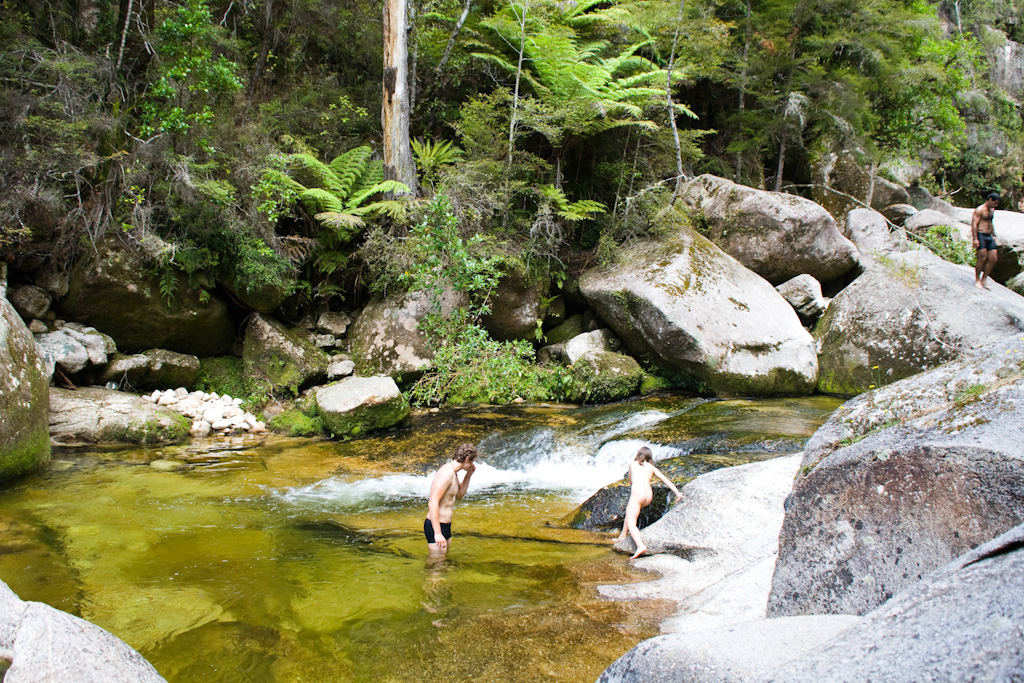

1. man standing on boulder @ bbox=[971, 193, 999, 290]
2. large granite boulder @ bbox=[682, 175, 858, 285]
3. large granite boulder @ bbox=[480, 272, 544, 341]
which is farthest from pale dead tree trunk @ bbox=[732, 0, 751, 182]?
large granite boulder @ bbox=[480, 272, 544, 341]

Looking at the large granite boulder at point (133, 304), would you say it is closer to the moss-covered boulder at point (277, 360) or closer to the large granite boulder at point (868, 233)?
the moss-covered boulder at point (277, 360)

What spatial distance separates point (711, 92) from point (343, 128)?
10144 millimetres

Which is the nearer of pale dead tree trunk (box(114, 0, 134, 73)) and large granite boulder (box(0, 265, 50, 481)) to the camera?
large granite boulder (box(0, 265, 50, 481))

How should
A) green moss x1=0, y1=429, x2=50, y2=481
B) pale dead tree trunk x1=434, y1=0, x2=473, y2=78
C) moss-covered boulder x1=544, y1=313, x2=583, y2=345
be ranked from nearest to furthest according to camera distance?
green moss x1=0, y1=429, x2=50, y2=481
moss-covered boulder x1=544, y1=313, x2=583, y2=345
pale dead tree trunk x1=434, y1=0, x2=473, y2=78

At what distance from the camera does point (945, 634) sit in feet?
4.94

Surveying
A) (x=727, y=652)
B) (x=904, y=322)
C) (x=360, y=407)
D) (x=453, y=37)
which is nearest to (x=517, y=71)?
(x=453, y=37)

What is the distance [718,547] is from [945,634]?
330cm

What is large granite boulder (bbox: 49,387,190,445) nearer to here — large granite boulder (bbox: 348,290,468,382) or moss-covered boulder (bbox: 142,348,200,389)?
moss-covered boulder (bbox: 142,348,200,389)

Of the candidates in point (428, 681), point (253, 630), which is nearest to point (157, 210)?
point (253, 630)

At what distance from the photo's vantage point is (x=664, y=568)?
4629 mm

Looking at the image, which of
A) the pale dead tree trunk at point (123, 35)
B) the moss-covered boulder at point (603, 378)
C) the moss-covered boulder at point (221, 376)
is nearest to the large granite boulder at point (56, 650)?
the moss-covered boulder at point (221, 376)

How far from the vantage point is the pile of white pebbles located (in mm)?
9016

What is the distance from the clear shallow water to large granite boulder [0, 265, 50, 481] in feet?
0.85

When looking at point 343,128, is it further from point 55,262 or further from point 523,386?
point 523,386
